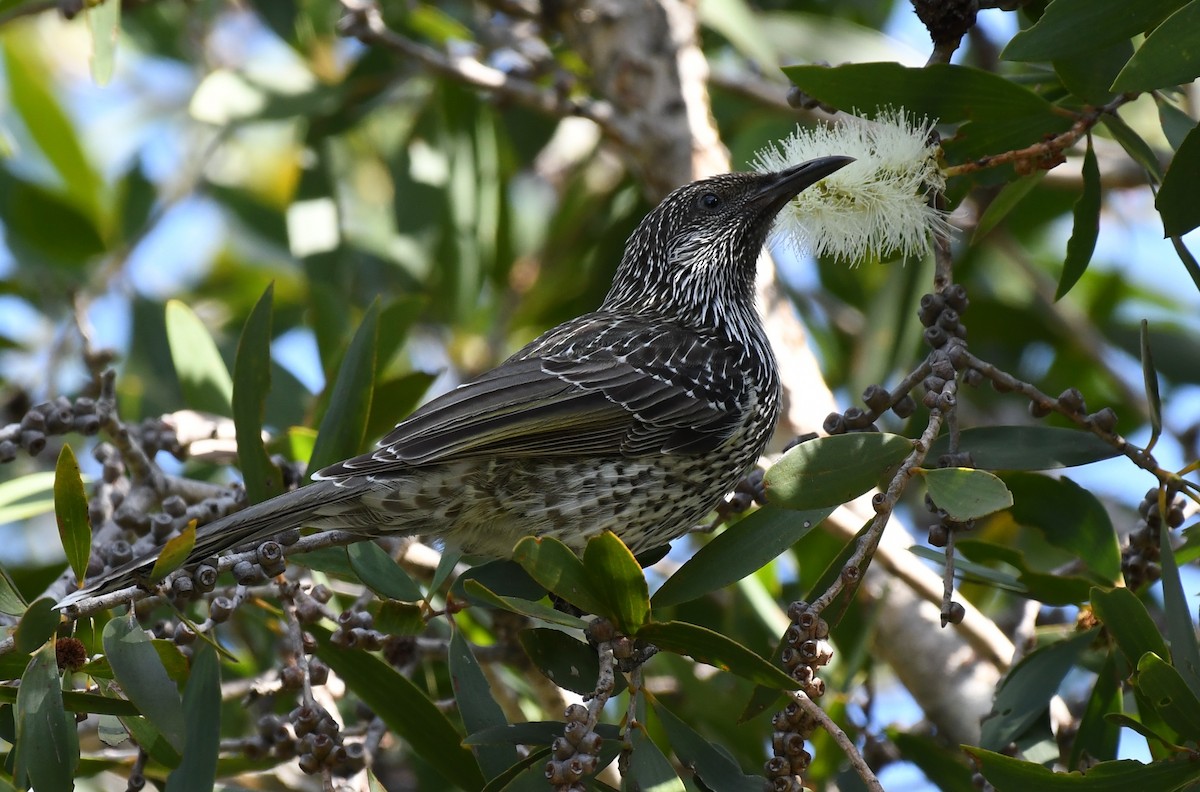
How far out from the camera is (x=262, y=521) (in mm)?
3031

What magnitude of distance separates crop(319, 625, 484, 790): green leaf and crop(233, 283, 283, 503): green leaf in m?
0.57

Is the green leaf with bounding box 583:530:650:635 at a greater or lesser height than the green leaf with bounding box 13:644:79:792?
greater

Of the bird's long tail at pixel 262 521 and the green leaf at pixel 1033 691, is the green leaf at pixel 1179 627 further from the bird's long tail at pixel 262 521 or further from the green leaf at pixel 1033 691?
the bird's long tail at pixel 262 521

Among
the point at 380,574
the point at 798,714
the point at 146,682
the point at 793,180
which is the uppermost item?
the point at 793,180

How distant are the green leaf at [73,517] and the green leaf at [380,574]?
1.64ft

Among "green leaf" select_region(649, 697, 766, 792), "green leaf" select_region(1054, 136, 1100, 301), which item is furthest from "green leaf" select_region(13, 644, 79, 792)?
"green leaf" select_region(1054, 136, 1100, 301)

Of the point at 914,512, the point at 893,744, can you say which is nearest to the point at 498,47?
the point at 914,512

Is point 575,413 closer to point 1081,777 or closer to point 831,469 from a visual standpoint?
point 831,469

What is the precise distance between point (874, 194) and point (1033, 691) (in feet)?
3.86

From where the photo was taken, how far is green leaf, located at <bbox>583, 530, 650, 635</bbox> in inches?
93.4

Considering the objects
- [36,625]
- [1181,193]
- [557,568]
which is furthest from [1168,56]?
[36,625]

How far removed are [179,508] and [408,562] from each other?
0.73m

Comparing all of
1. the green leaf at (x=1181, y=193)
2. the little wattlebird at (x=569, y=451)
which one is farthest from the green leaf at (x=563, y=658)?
the green leaf at (x=1181, y=193)

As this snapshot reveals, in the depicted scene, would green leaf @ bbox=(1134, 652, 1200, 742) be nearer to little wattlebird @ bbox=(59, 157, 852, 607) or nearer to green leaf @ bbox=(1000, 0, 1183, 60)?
green leaf @ bbox=(1000, 0, 1183, 60)
